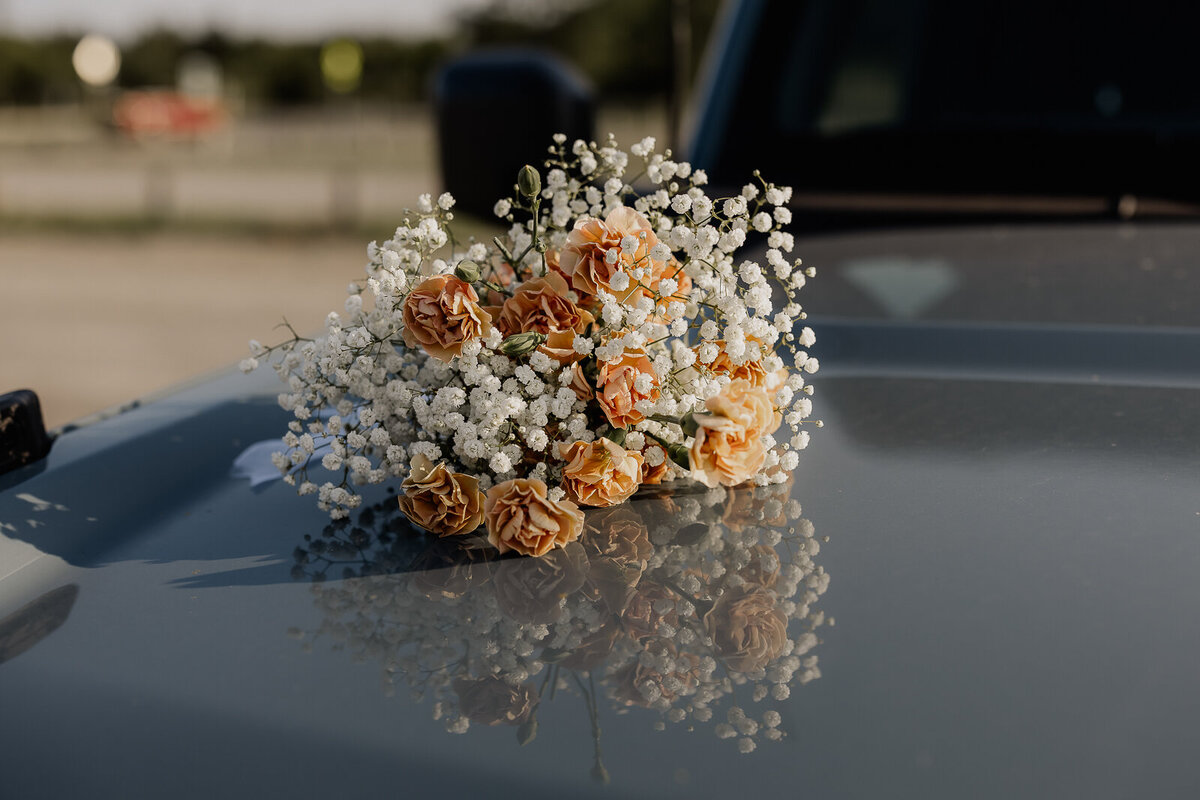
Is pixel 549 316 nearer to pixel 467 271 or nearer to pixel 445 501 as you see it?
pixel 467 271

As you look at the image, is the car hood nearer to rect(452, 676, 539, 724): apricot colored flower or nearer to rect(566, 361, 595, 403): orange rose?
rect(452, 676, 539, 724): apricot colored flower

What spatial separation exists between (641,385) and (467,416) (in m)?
0.22

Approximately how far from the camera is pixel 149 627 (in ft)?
3.61

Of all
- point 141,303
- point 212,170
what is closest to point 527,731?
point 141,303

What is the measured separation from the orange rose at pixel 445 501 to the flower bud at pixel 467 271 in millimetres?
219

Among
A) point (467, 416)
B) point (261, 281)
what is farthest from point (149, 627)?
point (261, 281)

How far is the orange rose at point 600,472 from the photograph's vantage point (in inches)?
50.5

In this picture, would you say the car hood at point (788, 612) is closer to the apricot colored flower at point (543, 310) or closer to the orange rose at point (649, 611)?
the orange rose at point (649, 611)

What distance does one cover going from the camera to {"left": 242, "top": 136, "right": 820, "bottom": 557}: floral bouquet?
4.24 feet

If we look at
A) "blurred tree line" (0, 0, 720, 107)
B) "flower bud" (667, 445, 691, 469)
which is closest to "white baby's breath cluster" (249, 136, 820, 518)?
"flower bud" (667, 445, 691, 469)

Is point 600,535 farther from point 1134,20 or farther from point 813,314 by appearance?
point 1134,20

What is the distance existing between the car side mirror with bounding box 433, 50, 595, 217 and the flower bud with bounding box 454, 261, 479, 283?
0.83 m

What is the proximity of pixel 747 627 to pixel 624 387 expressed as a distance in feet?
1.10

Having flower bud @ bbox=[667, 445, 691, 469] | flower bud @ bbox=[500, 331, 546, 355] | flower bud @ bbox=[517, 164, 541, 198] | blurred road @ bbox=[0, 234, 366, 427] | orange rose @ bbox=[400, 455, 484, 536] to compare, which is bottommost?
blurred road @ bbox=[0, 234, 366, 427]
